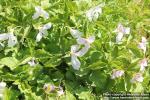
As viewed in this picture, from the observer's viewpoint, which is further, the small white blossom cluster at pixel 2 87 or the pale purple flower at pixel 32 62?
the pale purple flower at pixel 32 62

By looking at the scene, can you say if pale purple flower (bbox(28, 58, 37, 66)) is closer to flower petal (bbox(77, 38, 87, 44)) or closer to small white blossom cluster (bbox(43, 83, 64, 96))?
small white blossom cluster (bbox(43, 83, 64, 96))

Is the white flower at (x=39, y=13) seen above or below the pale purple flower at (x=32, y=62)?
above

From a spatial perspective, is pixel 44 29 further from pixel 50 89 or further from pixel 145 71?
pixel 145 71

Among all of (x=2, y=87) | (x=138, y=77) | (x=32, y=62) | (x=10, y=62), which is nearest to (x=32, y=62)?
(x=32, y=62)

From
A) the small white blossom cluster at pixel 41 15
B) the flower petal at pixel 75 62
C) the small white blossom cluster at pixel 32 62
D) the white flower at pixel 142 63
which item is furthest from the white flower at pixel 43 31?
the white flower at pixel 142 63

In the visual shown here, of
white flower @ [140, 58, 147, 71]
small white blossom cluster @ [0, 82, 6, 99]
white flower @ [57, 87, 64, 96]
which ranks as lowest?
white flower @ [57, 87, 64, 96]

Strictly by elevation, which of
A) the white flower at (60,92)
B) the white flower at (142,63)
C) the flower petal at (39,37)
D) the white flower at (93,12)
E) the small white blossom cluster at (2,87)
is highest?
the white flower at (93,12)

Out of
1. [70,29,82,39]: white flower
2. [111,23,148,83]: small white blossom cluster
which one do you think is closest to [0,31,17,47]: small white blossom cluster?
[70,29,82,39]: white flower

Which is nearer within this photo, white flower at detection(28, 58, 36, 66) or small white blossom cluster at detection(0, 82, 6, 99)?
small white blossom cluster at detection(0, 82, 6, 99)

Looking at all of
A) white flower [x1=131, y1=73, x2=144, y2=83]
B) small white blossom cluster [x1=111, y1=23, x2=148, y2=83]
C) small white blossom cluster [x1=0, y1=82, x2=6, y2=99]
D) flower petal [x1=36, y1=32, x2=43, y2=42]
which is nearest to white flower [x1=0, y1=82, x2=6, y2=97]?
small white blossom cluster [x1=0, y1=82, x2=6, y2=99]

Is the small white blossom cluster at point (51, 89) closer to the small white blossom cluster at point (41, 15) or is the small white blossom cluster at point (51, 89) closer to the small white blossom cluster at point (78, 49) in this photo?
the small white blossom cluster at point (78, 49)

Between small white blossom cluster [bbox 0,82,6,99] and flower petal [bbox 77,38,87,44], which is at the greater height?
flower petal [bbox 77,38,87,44]
